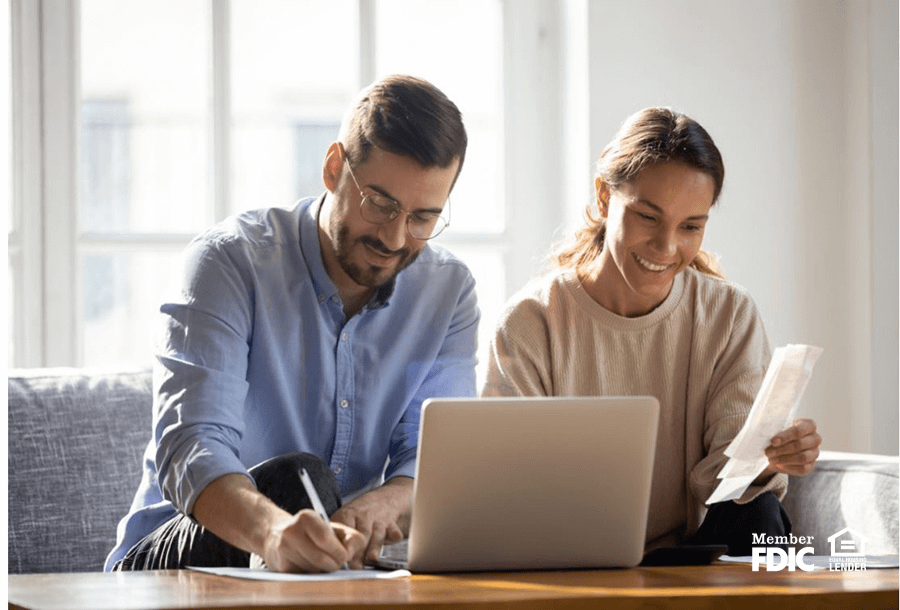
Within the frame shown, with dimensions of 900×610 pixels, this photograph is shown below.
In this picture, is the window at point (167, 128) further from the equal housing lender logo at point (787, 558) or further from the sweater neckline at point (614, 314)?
the equal housing lender logo at point (787, 558)

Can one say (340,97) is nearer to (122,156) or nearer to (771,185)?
(122,156)

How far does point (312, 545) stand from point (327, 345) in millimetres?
546

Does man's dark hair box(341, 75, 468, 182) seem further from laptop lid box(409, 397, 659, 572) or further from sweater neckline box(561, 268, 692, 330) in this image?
laptop lid box(409, 397, 659, 572)

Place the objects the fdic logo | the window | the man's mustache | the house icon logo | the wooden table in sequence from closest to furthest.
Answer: the wooden table < the fdic logo < the man's mustache < the house icon logo < the window

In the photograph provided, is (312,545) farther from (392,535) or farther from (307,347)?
(307,347)

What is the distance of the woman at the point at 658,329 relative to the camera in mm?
1771

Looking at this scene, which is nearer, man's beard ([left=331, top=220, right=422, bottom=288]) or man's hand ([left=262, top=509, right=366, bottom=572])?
man's hand ([left=262, top=509, right=366, bottom=572])

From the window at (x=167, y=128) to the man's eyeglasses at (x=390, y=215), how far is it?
1081 millimetres

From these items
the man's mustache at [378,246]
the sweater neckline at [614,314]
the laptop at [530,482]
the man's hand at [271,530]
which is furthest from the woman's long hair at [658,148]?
the man's hand at [271,530]

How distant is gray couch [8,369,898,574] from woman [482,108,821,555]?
204 mm

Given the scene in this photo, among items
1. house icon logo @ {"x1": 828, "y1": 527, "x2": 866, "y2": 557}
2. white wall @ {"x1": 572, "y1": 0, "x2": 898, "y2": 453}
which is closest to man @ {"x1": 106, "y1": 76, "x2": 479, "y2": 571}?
house icon logo @ {"x1": 828, "y1": 527, "x2": 866, "y2": 557}

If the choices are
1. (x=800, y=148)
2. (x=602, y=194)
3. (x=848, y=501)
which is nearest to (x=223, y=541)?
(x=602, y=194)

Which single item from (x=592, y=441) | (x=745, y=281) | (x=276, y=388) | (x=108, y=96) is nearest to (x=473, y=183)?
(x=745, y=281)

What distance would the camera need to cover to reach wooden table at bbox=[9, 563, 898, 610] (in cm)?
98
